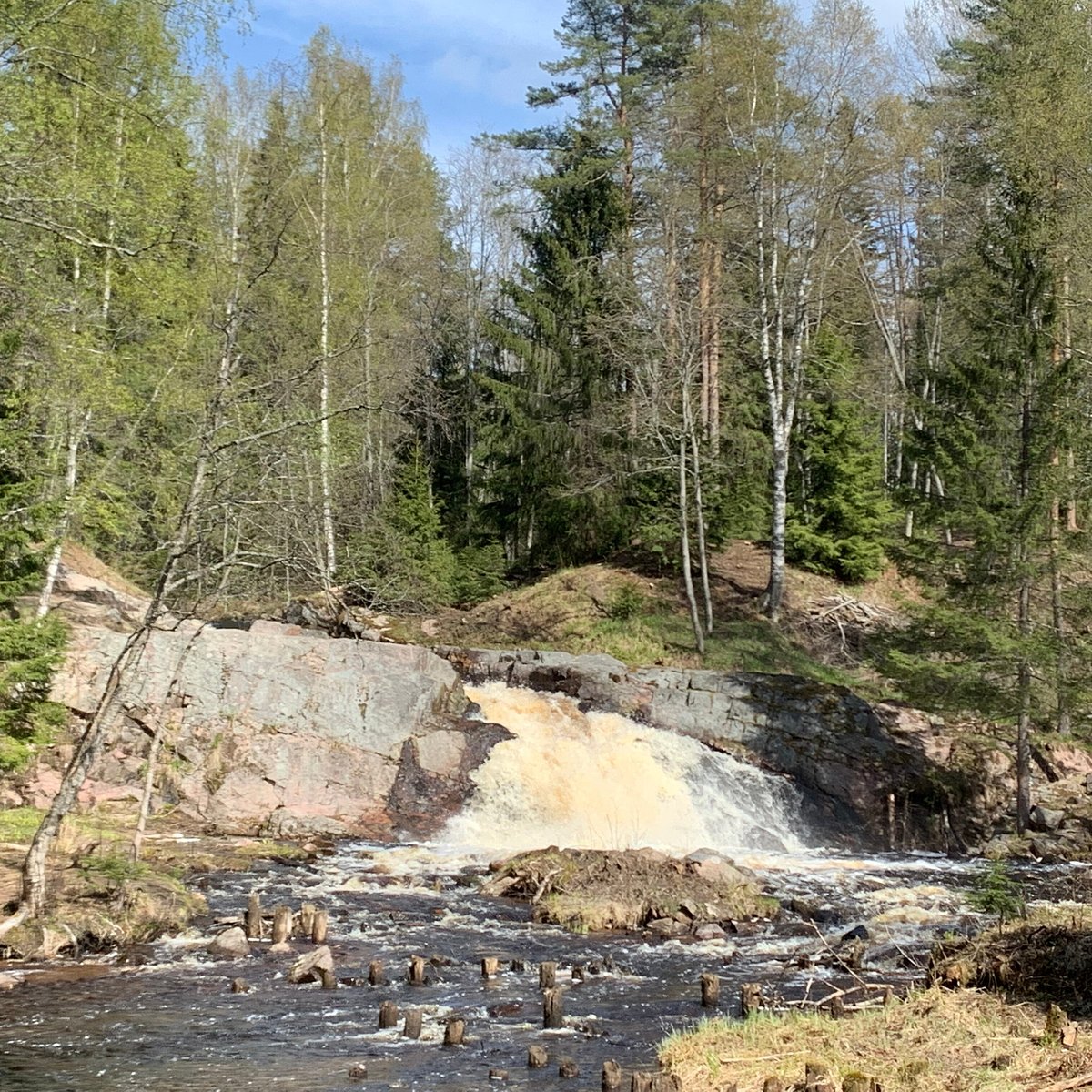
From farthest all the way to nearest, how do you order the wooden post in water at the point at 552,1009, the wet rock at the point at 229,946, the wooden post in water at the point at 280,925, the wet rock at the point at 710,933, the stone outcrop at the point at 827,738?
the stone outcrop at the point at 827,738, the wet rock at the point at 710,933, the wooden post in water at the point at 280,925, the wet rock at the point at 229,946, the wooden post in water at the point at 552,1009

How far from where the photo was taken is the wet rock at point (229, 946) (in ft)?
31.3

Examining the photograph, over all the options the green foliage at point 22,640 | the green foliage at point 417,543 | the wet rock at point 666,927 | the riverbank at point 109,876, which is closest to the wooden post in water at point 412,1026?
the riverbank at point 109,876

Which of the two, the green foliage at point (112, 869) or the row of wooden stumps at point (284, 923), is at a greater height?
the green foliage at point (112, 869)

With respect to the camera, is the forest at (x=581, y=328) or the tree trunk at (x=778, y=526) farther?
the tree trunk at (x=778, y=526)

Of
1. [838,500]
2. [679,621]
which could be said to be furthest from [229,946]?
[838,500]

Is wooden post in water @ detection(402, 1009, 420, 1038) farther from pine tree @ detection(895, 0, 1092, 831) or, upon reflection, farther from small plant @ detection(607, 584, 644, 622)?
small plant @ detection(607, 584, 644, 622)

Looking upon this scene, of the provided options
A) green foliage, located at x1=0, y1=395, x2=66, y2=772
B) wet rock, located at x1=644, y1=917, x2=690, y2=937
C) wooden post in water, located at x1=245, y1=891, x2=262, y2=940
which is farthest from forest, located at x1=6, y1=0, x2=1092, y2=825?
wet rock, located at x1=644, y1=917, x2=690, y2=937

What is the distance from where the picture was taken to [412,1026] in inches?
301

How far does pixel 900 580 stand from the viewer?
27.2m

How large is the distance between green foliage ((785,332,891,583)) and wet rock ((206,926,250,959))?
63.8 feet

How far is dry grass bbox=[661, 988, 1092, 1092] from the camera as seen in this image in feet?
18.9

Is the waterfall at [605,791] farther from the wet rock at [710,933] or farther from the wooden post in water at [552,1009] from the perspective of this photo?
the wooden post in water at [552,1009]

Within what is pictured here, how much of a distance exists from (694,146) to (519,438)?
854 cm

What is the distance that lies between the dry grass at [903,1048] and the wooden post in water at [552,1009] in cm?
107
